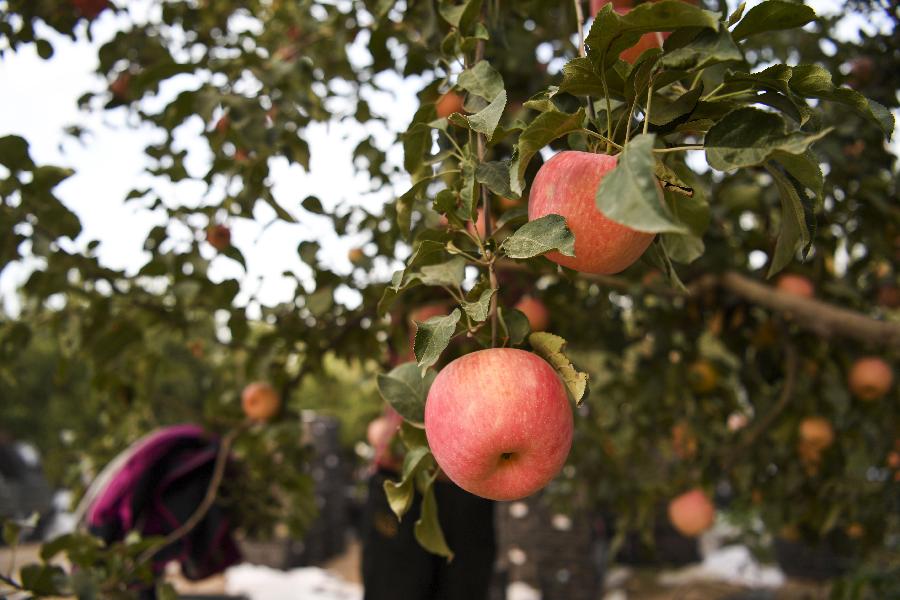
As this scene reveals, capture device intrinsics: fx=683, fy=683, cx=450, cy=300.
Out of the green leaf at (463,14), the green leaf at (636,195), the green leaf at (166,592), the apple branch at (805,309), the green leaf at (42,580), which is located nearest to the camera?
the green leaf at (636,195)

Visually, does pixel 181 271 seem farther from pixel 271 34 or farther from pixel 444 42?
pixel 271 34

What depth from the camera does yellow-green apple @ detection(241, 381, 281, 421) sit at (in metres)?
2.07

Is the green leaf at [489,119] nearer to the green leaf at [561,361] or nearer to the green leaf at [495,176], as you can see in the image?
the green leaf at [495,176]

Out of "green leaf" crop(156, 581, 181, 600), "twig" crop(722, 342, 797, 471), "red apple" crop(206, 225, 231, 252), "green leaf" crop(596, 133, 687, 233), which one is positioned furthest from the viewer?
"twig" crop(722, 342, 797, 471)

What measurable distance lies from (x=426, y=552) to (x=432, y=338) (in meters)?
1.13

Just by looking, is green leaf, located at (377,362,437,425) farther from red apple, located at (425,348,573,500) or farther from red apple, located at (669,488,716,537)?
red apple, located at (669,488,716,537)

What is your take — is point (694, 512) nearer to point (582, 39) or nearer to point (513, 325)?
point (513, 325)

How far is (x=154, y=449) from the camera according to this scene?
6.90ft

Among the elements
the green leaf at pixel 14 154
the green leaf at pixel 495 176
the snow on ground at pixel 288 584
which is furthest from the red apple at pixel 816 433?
the snow on ground at pixel 288 584

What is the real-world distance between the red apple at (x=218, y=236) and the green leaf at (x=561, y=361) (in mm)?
1044

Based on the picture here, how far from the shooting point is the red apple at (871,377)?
190 cm

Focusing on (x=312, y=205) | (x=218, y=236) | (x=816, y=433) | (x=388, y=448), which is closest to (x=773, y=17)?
(x=312, y=205)

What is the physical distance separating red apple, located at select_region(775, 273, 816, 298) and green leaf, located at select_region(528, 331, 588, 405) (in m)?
1.52

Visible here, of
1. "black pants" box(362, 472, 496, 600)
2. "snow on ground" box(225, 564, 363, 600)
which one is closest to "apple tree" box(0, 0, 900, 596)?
"black pants" box(362, 472, 496, 600)
